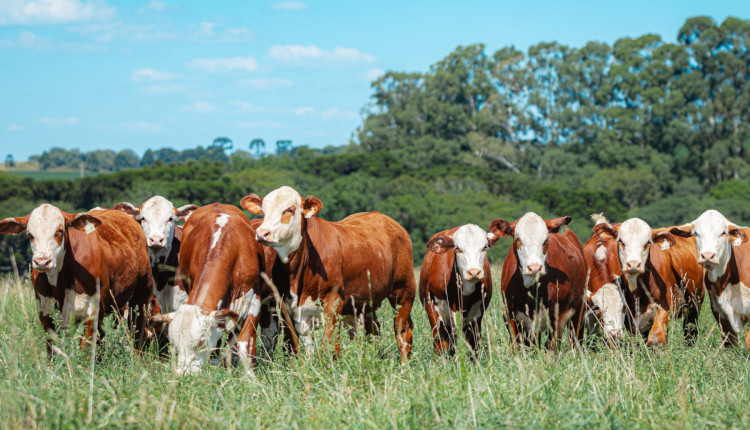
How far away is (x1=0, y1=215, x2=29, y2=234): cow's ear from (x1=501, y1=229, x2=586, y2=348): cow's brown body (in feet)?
16.6

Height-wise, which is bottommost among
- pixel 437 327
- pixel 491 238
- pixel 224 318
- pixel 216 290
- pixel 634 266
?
pixel 437 327

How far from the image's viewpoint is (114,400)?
512 centimetres

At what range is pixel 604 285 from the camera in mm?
9289

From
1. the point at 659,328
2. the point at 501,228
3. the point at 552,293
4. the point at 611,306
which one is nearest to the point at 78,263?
the point at 501,228

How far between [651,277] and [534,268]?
7.38ft

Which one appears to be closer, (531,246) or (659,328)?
(531,246)

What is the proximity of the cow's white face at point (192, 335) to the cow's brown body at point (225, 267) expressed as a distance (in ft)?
0.41

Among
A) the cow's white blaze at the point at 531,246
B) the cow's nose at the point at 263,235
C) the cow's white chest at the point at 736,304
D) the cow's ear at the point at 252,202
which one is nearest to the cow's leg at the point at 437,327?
the cow's white blaze at the point at 531,246

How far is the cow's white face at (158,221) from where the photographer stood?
933cm

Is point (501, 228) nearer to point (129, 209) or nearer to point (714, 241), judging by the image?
point (714, 241)

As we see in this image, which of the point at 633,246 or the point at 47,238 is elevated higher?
the point at 47,238

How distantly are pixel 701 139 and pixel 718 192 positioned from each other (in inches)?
416

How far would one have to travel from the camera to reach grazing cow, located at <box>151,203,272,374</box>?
6.88m

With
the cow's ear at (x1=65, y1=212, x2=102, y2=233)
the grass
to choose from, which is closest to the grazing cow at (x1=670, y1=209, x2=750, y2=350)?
the grass
